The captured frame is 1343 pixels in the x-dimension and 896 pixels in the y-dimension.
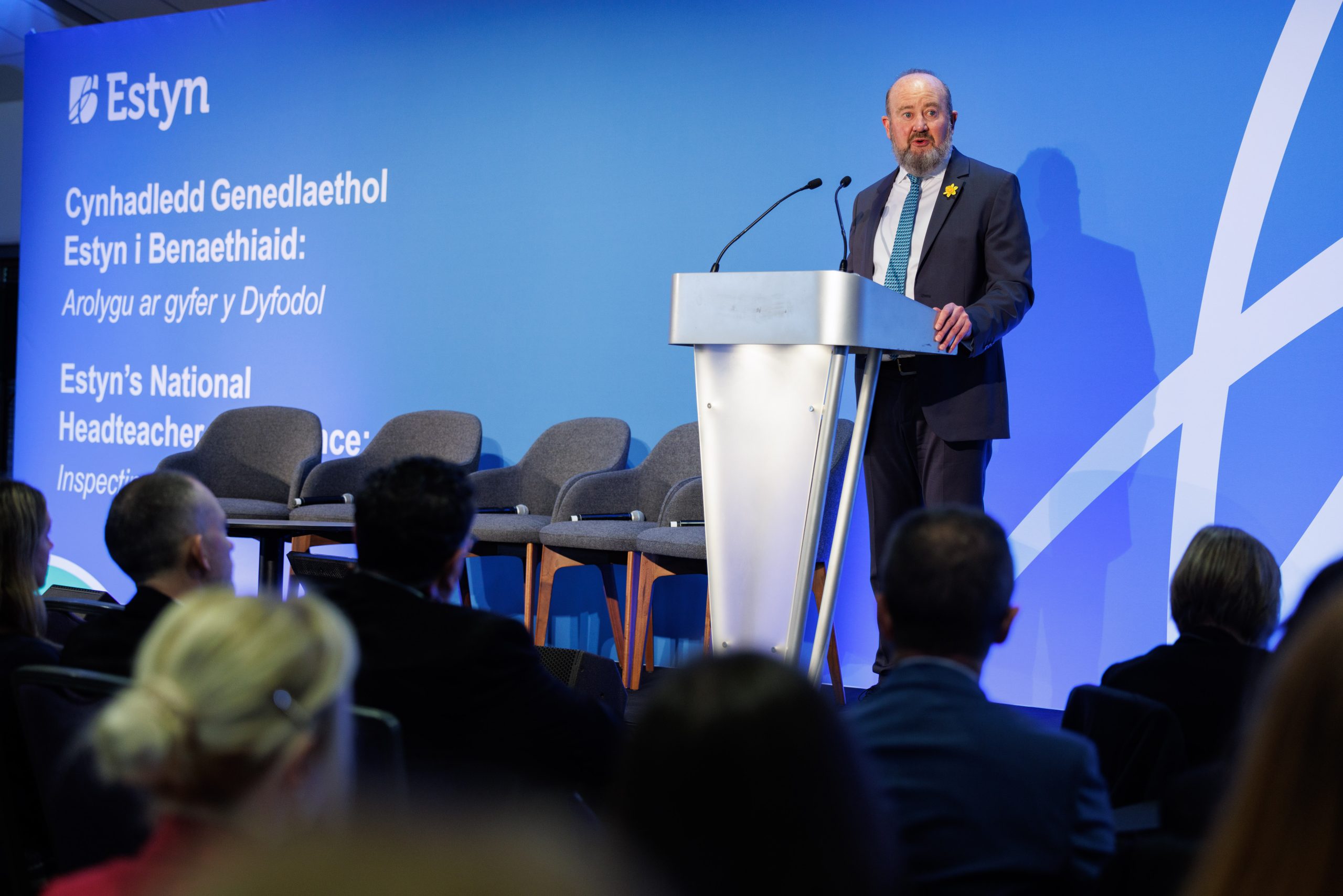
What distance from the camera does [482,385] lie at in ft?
18.8

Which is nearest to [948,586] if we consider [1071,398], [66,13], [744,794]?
[744,794]

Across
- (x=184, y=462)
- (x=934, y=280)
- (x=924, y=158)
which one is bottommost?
(x=184, y=462)

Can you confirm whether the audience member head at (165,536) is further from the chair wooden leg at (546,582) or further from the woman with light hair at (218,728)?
the chair wooden leg at (546,582)

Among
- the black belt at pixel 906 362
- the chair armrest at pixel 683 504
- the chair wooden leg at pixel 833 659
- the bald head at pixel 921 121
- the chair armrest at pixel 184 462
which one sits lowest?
the chair wooden leg at pixel 833 659

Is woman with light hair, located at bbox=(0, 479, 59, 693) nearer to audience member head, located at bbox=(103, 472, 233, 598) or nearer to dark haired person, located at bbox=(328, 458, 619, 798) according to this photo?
audience member head, located at bbox=(103, 472, 233, 598)

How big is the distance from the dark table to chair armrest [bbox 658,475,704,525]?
1139mm

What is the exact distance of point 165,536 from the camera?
2.10 m

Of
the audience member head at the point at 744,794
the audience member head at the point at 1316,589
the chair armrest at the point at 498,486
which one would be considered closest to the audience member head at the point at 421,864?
the audience member head at the point at 744,794

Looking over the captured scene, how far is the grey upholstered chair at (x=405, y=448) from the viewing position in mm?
5207

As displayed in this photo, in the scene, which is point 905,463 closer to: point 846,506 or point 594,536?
point 846,506

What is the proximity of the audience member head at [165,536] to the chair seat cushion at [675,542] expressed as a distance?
83.5 inches

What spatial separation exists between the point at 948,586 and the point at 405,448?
4.33 m

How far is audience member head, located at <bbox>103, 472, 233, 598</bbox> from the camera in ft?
6.88

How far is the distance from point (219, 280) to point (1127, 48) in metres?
4.56
